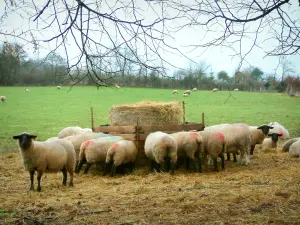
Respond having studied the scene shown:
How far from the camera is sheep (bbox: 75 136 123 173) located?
10953mm

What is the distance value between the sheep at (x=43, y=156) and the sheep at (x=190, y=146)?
329cm

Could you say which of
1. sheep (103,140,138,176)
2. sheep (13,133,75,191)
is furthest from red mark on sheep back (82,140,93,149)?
sheep (13,133,75,191)

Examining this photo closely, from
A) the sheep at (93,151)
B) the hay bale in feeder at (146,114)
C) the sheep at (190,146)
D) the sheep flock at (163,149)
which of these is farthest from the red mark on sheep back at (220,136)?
the sheep at (93,151)

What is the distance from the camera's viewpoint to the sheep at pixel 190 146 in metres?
11.0

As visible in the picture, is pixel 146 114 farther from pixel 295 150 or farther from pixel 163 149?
pixel 295 150

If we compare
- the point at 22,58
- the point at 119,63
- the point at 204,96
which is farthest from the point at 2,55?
the point at 204,96

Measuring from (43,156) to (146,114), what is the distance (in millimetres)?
4423

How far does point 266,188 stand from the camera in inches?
301

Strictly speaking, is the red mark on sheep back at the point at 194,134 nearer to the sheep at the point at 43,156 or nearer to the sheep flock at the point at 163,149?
the sheep flock at the point at 163,149

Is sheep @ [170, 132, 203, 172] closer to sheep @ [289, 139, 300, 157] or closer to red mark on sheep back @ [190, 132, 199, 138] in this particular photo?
red mark on sheep back @ [190, 132, 199, 138]

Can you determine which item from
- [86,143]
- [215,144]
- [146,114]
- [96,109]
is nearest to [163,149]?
[215,144]

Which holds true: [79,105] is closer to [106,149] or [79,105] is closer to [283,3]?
[106,149]

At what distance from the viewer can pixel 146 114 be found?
12.5m

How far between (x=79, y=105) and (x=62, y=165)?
29.4m
